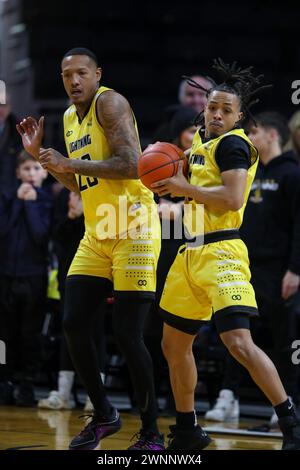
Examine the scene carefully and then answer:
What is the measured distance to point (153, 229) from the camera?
17.4 feet

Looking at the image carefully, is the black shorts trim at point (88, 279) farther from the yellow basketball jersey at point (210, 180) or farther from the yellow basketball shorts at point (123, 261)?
the yellow basketball jersey at point (210, 180)

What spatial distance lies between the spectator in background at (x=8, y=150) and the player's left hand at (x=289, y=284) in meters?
2.66

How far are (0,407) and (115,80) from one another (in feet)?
18.9

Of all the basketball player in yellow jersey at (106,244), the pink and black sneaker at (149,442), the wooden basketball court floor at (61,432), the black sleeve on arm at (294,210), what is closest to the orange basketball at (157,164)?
the basketball player in yellow jersey at (106,244)

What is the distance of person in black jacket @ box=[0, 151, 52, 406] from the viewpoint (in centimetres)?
783

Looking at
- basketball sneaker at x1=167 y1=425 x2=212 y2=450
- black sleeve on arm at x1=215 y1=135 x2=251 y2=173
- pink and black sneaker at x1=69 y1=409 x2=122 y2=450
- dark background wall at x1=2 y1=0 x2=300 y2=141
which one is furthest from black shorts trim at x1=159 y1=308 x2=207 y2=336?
dark background wall at x1=2 y1=0 x2=300 y2=141

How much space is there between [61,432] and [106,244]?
4.68 feet

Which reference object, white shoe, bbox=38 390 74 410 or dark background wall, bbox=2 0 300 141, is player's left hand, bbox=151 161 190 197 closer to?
white shoe, bbox=38 390 74 410

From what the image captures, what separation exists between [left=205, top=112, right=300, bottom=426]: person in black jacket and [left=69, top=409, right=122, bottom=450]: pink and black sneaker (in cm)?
192

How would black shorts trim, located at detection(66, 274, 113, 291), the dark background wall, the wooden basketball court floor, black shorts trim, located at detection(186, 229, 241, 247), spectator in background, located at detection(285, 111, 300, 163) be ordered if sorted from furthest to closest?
the dark background wall < spectator in background, located at detection(285, 111, 300, 163) < the wooden basketball court floor < black shorts trim, located at detection(66, 274, 113, 291) < black shorts trim, located at detection(186, 229, 241, 247)

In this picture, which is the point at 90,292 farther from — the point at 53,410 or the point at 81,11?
the point at 81,11

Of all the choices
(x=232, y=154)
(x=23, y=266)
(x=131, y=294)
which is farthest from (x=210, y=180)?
(x=23, y=266)
